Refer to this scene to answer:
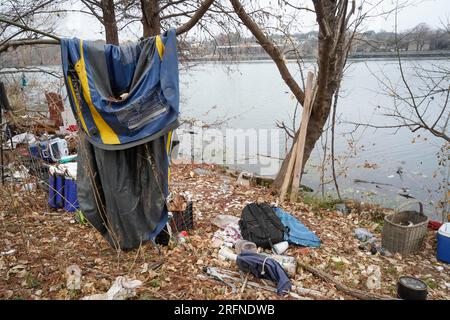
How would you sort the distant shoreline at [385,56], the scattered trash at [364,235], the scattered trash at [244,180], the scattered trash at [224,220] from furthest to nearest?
the distant shoreline at [385,56] → the scattered trash at [244,180] → the scattered trash at [364,235] → the scattered trash at [224,220]

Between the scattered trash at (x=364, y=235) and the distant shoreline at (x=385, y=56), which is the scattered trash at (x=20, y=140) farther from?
the scattered trash at (x=364, y=235)

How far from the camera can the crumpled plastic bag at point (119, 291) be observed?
2559 mm

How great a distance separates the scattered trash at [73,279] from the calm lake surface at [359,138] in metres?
6.34

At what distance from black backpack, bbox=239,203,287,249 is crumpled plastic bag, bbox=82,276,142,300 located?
1.43 m

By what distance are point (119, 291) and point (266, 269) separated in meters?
1.22

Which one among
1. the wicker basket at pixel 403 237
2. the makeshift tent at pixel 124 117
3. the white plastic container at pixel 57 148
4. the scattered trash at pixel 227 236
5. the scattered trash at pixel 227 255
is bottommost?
the wicker basket at pixel 403 237

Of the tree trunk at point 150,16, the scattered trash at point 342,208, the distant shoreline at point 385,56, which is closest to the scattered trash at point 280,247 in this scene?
the scattered trash at point 342,208

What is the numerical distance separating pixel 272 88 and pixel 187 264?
1545cm

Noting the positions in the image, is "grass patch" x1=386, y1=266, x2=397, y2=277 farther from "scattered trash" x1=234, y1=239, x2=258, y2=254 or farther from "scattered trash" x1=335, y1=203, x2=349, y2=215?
"scattered trash" x1=335, y1=203, x2=349, y2=215

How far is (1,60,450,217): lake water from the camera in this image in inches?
323

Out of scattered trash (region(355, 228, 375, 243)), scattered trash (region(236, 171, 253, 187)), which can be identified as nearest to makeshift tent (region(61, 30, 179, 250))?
scattered trash (region(355, 228, 375, 243))

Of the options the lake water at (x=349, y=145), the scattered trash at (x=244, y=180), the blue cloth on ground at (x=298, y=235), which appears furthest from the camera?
the lake water at (x=349, y=145)

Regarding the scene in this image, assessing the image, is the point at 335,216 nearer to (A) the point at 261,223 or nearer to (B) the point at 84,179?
(A) the point at 261,223

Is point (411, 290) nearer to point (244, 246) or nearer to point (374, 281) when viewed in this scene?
point (374, 281)
